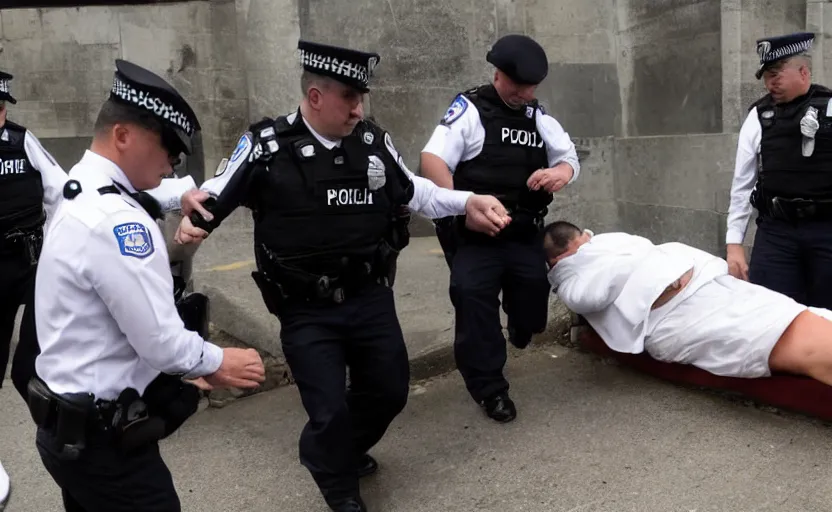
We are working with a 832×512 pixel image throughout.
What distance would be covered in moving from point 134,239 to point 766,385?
2764mm

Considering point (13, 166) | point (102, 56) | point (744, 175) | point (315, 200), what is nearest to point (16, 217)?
point (13, 166)

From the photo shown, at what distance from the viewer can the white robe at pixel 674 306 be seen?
3113mm

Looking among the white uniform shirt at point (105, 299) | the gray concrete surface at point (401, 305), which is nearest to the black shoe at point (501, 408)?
the gray concrete surface at point (401, 305)

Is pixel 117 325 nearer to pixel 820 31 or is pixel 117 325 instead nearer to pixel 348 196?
pixel 348 196

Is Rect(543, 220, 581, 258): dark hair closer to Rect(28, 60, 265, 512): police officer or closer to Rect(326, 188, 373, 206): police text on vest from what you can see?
Rect(326, 188, 373, 206): police text on vest

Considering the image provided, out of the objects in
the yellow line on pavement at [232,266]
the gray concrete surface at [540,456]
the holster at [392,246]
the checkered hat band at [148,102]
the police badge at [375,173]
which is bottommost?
the gray concrete surface at [540,456]

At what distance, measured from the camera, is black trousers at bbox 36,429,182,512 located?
1841mm

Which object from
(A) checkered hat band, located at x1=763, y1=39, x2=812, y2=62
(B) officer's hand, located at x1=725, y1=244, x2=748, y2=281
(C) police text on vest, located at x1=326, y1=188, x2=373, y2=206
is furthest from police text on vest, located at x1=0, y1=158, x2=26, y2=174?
(A) checkered hat band, located at x1=763, y1=39, x2=812, y2=62

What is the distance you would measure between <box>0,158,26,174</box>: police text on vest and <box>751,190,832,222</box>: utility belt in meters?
3.81

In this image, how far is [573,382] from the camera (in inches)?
149

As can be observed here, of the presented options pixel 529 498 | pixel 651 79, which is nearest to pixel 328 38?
pixel 651 79

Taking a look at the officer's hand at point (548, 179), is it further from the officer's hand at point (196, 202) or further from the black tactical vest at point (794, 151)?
the officer's hand at point (196, 202)

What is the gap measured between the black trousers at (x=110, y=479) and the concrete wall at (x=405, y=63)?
5.44 meters

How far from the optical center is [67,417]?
5.80 ft
